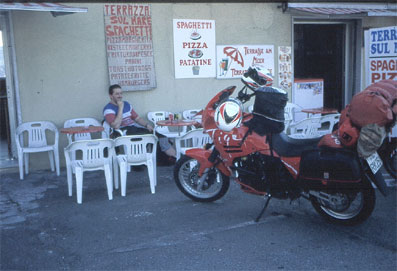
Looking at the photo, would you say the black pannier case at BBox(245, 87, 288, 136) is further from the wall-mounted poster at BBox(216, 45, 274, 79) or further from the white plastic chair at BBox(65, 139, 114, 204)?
the wall-mounted poster at BBox(216, 45, 274, 79)

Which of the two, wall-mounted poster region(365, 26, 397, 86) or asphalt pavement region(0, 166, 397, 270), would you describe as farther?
wall-mounted poster region(365, 26, 397, 86)

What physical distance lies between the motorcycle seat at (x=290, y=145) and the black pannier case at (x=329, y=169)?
0.26 feet

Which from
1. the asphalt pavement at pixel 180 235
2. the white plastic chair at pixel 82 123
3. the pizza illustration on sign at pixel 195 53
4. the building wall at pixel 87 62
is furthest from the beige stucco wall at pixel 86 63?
the asphalt pavement at pixel 180 235

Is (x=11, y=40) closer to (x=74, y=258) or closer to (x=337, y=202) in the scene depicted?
(x=74, y=258)

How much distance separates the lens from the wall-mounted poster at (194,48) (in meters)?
7.95

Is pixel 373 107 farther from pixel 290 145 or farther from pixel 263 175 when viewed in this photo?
pixel 263 175

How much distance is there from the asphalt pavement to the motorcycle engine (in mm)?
362

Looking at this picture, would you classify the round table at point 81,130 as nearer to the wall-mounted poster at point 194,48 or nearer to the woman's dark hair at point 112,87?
the woman's dark hair at point 112,87

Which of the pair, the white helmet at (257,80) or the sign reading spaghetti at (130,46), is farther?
the sign reading spaghetti at (130,46)

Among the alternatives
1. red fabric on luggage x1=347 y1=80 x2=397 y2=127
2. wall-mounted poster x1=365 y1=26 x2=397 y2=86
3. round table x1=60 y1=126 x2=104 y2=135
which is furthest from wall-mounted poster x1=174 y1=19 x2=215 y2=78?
red fabric on luggage x1=347 y1=80 x2=397 y2=127

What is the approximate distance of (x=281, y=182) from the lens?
4387 mm

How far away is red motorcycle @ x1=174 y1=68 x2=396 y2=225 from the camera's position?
4.00m

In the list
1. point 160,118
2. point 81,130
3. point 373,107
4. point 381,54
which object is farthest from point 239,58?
point 373,107

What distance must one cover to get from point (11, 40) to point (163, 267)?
495 cm
